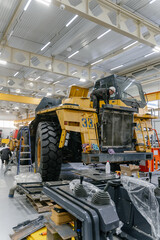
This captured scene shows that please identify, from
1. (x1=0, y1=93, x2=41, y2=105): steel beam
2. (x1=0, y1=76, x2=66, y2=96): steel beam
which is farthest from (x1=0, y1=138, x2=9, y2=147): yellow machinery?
(x1=0, y1=76, x2=66, y2=96): steel beam

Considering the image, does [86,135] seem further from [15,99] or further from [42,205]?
[15,99]

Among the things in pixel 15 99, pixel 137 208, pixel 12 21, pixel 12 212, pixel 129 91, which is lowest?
pixel 12 212

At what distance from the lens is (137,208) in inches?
72.9

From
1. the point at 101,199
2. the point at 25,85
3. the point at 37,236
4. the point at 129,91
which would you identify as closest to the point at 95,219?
the point at 101,199

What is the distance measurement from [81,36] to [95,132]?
253 inches

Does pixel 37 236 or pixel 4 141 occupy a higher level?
pixel 4 141

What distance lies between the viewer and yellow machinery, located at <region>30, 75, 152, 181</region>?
4.29 metres

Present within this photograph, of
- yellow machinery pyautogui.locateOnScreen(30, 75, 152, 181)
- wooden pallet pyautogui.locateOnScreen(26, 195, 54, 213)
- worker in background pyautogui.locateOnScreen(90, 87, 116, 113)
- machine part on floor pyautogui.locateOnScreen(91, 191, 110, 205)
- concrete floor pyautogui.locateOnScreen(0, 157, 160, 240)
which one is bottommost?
concrete floor pyautogui.locateOnScreen(0, 157, 160, 240)

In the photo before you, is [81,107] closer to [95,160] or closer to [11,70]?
[95,160]

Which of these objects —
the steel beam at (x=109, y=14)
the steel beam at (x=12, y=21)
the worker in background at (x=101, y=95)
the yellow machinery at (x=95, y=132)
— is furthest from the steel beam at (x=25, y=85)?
the worker in background at (x=101, y=95)

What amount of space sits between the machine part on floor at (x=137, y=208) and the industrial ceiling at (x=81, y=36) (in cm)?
497

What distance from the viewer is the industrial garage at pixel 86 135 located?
1712 millimetres

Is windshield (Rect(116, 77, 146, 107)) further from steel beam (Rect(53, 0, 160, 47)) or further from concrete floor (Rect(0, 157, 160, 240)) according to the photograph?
concrete floor (Rect(0, 157, 160, 240))

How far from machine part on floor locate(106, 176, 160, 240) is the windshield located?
3.55 m
